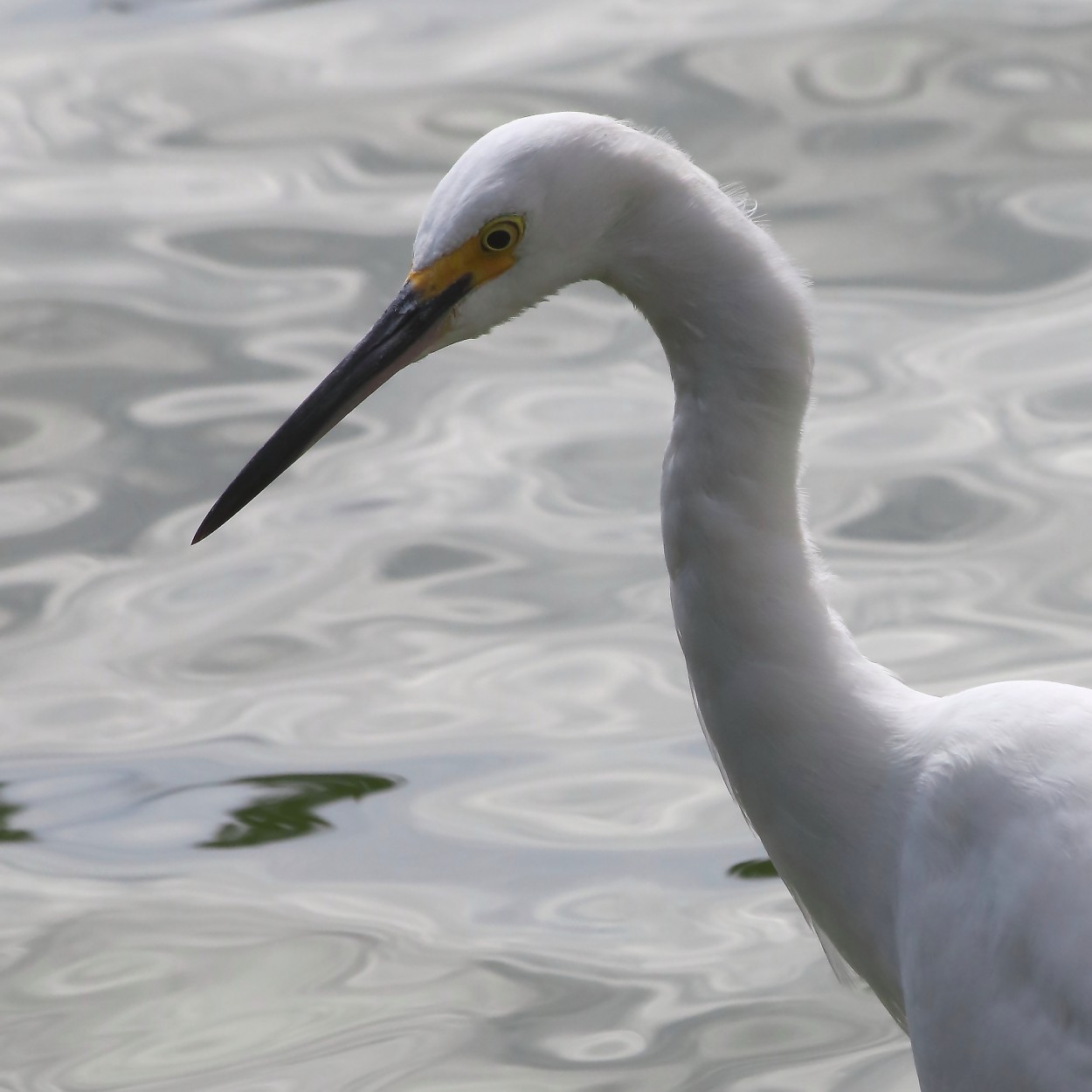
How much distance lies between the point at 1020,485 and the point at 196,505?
2.25 m

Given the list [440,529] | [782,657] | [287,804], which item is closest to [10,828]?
[287,804]

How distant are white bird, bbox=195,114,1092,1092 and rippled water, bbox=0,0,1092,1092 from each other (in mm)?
918

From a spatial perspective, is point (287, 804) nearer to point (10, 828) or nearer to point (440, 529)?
point (10, 828)

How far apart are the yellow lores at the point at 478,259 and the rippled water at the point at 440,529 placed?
1.59 metres

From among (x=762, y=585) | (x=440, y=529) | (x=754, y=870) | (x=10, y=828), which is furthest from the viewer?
(x=440, y=529)

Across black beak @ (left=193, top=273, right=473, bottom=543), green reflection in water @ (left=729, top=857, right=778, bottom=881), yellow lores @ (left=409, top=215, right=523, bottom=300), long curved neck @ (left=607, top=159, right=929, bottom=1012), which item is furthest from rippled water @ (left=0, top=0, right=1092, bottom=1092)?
yellow lores @ (left=409, top=215, right=523, bottom=300)

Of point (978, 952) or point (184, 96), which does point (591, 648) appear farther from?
point (184, 96)

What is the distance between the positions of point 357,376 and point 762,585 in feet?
2.07

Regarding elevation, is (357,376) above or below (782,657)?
above

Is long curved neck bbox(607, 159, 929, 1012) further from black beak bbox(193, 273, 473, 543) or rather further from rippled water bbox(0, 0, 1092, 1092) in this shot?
rippled water bbox(0, 0, 1092, 1092)

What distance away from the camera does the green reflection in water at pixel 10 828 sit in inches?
173

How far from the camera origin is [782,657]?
9.22ft

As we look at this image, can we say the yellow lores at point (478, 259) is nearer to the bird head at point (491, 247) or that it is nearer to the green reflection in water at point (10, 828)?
the bird head at point (491, 247)

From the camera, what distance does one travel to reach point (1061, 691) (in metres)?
Answer: 2.81
